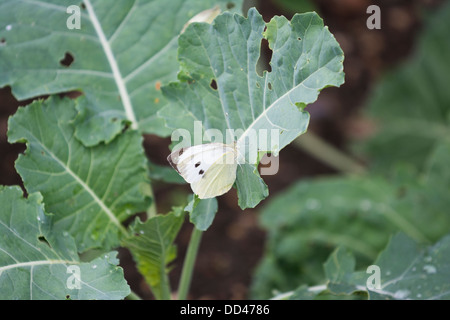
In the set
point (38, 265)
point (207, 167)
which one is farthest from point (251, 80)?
point (38, 265)

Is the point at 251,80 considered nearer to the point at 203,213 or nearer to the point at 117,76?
the point at 203,213

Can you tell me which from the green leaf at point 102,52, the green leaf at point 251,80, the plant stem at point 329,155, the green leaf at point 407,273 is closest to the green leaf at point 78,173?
the green leaf at point 102,52

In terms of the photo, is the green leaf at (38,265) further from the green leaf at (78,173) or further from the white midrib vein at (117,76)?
the white midrib vein at (117,76)

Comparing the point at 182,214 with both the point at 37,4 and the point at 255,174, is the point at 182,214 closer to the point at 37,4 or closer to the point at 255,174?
the point at 255,174

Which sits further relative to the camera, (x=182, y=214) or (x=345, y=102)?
(x=345, y=102)

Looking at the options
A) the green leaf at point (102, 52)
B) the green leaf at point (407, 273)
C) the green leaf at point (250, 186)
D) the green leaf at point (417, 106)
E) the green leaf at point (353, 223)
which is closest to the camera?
the green leaf at point (250, 186)

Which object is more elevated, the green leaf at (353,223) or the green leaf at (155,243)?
the green leaf at (353,223)

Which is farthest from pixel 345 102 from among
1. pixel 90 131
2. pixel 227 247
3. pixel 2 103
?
pixel 90 131
